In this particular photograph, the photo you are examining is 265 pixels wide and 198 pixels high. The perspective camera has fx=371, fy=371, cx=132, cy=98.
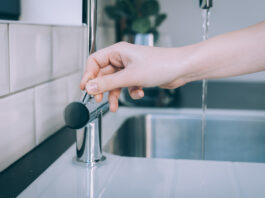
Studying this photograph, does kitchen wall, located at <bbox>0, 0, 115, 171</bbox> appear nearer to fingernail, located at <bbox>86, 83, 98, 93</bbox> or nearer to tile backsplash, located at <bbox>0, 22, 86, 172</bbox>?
tile backsplash, located at <bbox>0, 22, 86, 172</bbox>

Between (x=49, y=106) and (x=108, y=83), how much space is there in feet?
0.90

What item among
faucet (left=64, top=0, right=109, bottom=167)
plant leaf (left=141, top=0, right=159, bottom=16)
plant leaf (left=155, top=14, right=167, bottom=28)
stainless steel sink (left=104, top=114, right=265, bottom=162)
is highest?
plant leaf (left=141, top=0, right=159, bottom=16)

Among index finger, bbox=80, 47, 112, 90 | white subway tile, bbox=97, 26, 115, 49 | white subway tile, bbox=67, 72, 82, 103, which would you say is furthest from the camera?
white subway tile, bbox=97, 26, 115, 49

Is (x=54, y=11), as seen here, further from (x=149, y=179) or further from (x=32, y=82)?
(x=149, y=179)

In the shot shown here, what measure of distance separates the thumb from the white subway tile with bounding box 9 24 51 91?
6.3 inches

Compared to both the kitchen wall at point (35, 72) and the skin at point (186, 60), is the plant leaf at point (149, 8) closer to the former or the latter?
the kitchen wall at point (35, 72)

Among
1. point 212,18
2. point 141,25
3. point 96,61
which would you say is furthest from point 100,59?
point 212,18

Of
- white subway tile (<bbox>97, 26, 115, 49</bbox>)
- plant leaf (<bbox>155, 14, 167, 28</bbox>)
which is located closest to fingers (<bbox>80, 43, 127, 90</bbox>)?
white subway tile (<bbox>97, 26, 115, 49</bbox>)

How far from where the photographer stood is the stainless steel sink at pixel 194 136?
917mm

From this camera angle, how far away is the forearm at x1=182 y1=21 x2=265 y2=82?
0.49 m

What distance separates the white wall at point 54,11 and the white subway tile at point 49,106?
12 centimetres

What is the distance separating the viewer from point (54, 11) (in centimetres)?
68

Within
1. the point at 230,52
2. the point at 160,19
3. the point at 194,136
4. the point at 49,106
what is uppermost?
the point at 160,19

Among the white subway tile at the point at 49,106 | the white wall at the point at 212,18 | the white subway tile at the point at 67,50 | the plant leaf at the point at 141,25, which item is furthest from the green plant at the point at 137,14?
the white subway tile at the point at 49,106
